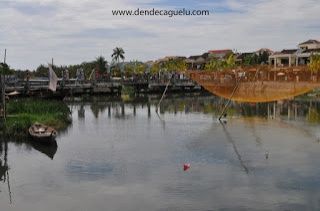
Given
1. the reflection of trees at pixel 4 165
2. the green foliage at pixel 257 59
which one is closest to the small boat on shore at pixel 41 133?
the reflection of trees at pixel 4 165

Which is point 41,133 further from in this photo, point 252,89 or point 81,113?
point 252,89

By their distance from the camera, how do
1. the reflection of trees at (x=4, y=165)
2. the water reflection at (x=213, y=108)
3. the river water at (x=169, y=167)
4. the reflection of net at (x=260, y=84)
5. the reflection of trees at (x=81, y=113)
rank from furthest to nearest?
the reflection of trees at (x=81, y=113) → the water reflection at (x=213, y=108) → the reflection of net at (x=260, y=84) → the reflection of trees at (x=4, y=165) → the river water at (x=169, y=167)

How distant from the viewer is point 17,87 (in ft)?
197

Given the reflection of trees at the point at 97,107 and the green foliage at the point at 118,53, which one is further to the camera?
the green foliage at the point at 118,53

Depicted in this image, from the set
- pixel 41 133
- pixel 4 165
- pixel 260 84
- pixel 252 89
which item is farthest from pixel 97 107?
pixel 4 165

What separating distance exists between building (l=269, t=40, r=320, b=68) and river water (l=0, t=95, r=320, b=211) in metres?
58.5

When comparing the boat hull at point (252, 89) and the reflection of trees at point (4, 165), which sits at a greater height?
the boat hull at point (252, 89)

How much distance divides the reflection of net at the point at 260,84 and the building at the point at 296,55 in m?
54.3

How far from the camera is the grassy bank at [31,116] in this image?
109 feet

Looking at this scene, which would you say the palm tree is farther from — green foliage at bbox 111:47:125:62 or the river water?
the river water

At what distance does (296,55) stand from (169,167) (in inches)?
3178

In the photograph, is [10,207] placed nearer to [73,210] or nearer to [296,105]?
[73,210]

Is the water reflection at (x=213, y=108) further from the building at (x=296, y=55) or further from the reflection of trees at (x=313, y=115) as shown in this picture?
the building at (x=296, y=55)

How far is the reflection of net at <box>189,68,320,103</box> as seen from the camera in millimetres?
40375
